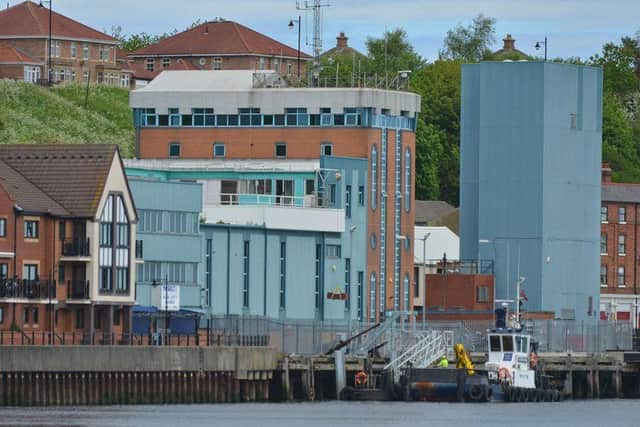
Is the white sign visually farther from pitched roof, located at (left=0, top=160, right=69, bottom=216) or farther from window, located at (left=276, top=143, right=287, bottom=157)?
window, located at (left=276, top=143, right=287, bottom=157)

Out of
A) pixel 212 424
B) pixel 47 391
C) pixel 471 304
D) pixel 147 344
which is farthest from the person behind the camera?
pixel 471 304

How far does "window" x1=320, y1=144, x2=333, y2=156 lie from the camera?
169 m

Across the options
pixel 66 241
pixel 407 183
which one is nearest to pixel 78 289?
pixel 66 241

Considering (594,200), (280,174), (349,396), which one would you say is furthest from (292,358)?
(594,200)

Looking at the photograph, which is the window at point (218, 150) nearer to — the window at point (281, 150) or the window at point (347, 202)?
the window at point (281, 150)

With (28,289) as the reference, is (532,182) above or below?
above

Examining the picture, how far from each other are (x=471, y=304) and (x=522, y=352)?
1443 inches

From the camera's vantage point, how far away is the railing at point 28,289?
127938 mm

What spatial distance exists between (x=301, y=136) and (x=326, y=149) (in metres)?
1.86

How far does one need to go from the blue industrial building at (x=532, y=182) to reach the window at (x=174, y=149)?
1937 centimetres

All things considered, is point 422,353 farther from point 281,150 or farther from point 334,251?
point 281,150

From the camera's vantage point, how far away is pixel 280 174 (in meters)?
164

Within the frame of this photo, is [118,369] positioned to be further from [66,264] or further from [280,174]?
[280,174]

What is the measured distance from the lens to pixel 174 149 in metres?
174
